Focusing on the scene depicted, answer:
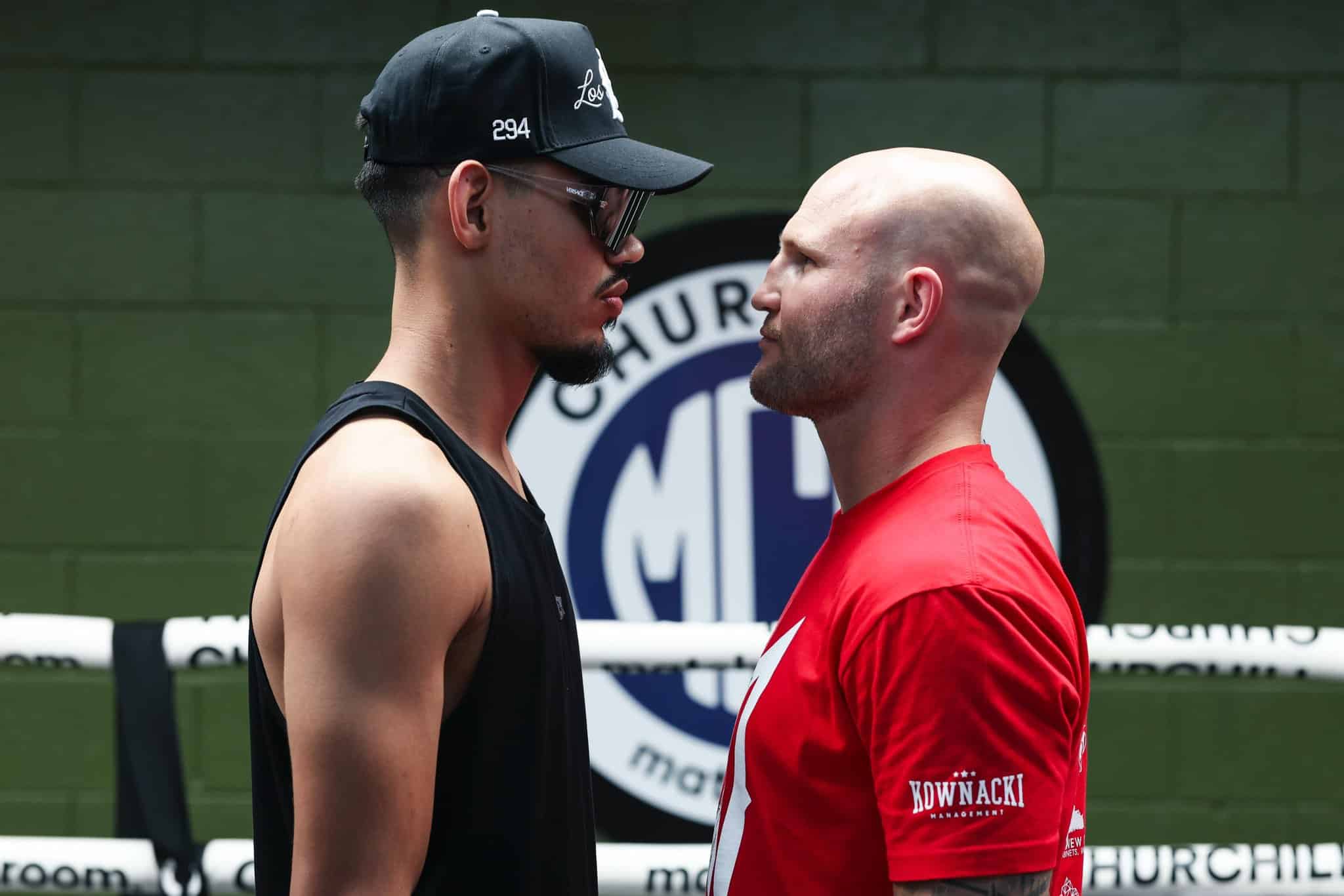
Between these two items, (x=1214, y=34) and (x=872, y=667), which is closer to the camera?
(x=872, y=667)

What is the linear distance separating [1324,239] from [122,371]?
9.92 feet

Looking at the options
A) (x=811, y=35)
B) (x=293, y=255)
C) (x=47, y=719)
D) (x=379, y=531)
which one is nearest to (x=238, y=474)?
(x=293, y=255)

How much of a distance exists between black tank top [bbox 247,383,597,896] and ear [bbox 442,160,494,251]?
18 cm

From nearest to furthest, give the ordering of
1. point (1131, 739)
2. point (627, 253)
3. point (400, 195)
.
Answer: point (400, 195) < point (627, 253) < point (1131, 739)

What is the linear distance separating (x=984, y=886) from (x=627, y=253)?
802 millimetres

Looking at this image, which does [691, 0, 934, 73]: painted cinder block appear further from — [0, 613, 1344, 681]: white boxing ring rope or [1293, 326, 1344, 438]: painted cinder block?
[0, 613, 1344, 681]: white boxing ring rope

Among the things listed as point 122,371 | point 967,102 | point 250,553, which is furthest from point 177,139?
point 967,102

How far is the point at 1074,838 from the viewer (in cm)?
134

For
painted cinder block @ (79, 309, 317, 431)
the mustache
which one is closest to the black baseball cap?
the mustache

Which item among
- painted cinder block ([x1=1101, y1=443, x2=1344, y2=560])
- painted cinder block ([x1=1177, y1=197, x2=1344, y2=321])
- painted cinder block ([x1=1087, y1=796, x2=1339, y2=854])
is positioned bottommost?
painted cinder block ([x1=1087, y1=796, x2=1339, y2=854])

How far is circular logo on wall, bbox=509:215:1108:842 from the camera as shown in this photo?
318cm

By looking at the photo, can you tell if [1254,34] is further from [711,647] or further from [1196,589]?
[711,647]

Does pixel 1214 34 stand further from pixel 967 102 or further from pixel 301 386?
pixel 301 386

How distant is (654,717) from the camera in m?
3.24
